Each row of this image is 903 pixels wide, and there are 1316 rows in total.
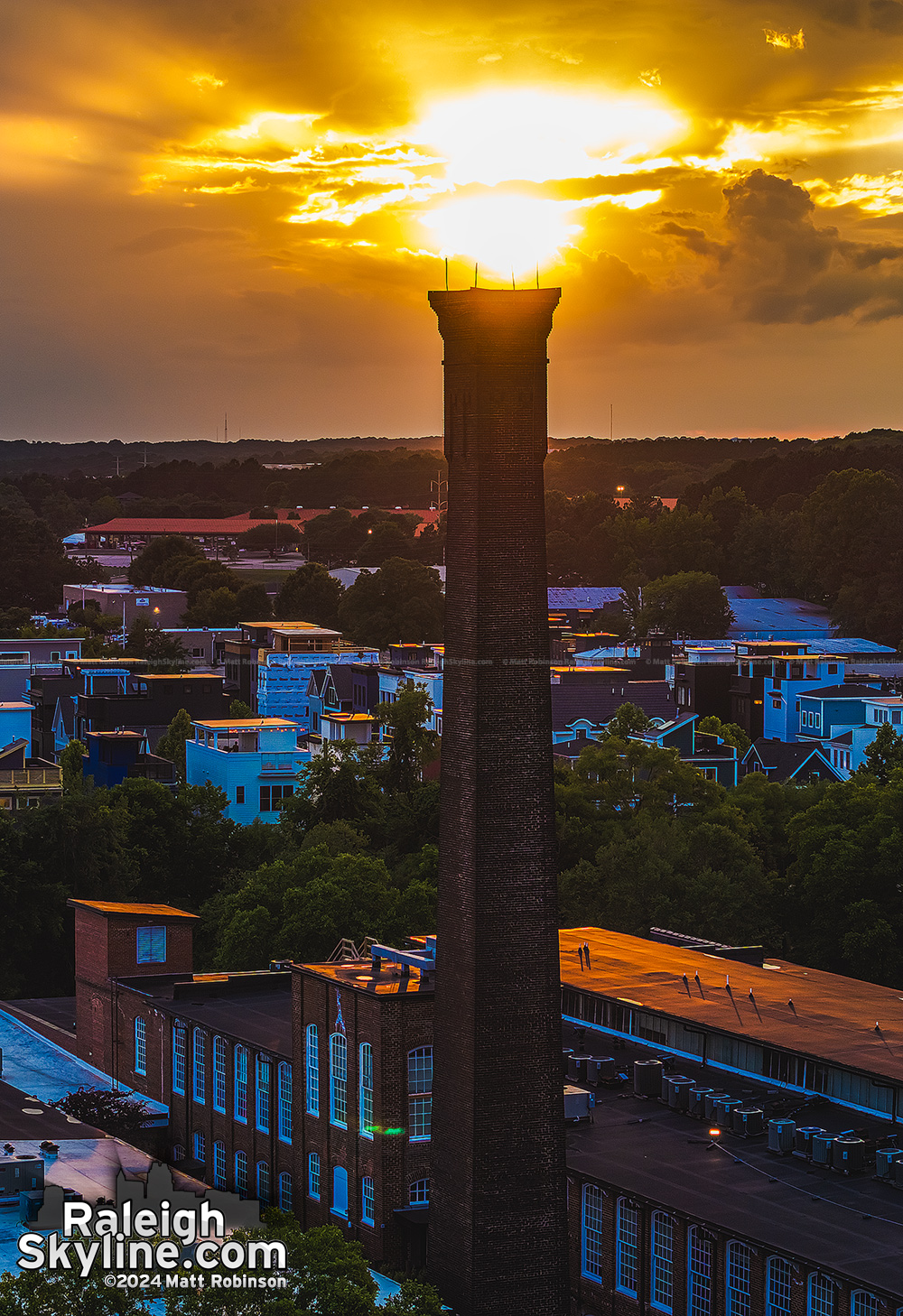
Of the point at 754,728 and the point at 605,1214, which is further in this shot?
the point at 754,728

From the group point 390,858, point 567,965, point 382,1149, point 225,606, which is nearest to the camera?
point 382,1149

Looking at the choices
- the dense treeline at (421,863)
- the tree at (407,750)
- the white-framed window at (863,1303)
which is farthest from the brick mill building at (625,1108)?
the tree at (407,750)

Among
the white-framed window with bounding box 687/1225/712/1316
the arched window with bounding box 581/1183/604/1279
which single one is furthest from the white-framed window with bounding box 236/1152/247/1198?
the white-framed window with bounding box 687/1225/712/1316

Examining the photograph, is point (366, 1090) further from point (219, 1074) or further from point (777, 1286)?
point (777, 1286)

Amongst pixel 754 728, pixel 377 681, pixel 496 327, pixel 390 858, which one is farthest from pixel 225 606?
pixel 496 327

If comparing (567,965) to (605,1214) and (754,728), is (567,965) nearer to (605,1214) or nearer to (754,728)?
(605,1214)

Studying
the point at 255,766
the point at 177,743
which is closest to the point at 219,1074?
Answer: the point at 255,766
